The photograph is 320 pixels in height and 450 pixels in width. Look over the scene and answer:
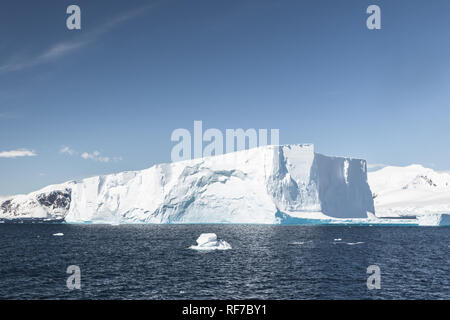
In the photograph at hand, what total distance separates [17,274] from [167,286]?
Result: 14.0 metres

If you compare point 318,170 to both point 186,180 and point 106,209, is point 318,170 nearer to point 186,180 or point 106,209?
point 186,180

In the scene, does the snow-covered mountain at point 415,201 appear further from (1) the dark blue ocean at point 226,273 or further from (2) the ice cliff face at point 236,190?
(1) the dark blue ocean at point 226,273

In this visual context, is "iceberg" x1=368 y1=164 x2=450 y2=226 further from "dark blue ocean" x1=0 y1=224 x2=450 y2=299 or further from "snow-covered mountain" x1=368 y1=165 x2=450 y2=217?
"dark blue ocean" x1=0 y1=224 x2=450 y2=299

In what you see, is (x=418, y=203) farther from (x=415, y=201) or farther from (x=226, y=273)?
(x=226, y=273)

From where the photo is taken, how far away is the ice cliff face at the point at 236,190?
101594 mm

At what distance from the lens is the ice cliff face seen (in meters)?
102

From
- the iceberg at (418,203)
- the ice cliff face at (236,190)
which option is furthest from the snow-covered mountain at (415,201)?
the ice cliff face at (236,190)

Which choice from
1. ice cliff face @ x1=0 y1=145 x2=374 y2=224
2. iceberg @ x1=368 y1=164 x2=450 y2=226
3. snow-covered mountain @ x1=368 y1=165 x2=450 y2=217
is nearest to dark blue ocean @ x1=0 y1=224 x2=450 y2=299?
ice cliff face @ x1=0 y1=145 x2=374 y2=224

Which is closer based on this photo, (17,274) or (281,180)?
(17,274)

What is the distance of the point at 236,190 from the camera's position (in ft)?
333

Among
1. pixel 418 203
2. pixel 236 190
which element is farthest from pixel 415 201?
pixel 236 190
